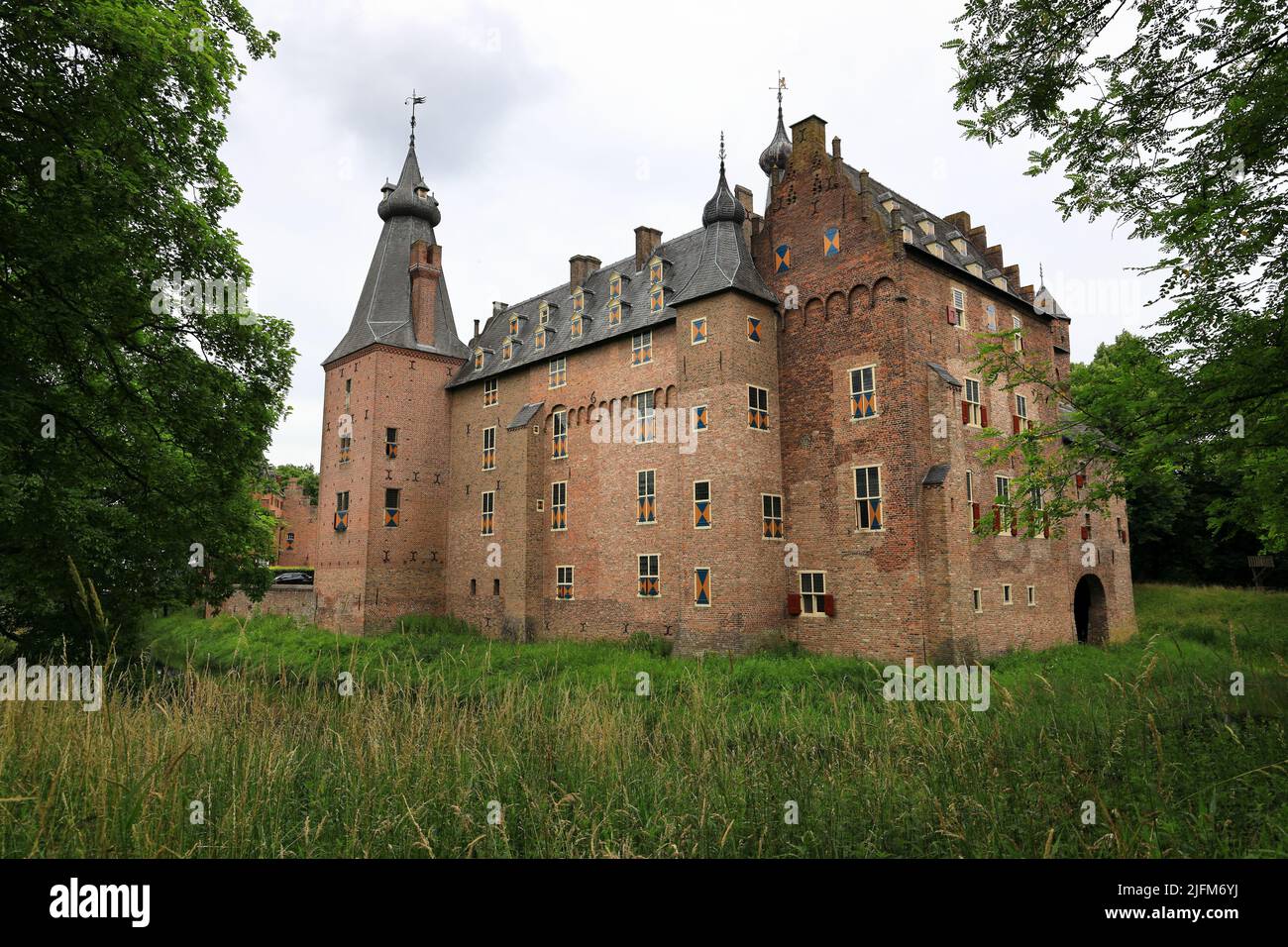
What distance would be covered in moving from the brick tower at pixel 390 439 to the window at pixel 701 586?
12785 mm

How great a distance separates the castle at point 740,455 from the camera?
17516 millimetres

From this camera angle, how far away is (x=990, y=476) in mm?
19297

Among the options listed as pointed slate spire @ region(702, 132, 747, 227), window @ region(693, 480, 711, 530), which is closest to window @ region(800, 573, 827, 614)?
window @ region(693, 480, 711, 530)

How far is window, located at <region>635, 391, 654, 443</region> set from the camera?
21359mm

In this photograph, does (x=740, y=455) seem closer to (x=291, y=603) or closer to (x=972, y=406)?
(x=972, y=406)

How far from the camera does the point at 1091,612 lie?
956 inches

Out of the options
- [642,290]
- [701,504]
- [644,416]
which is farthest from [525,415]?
[701,504]

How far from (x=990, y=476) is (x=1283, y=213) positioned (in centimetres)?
1430

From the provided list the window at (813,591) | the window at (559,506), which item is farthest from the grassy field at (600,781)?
the window at (559,506)

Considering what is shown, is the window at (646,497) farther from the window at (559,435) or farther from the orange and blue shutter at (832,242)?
the orange and blue shutter at (832,242)

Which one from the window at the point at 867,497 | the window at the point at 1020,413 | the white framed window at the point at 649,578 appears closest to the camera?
the window at the point at 867,497
